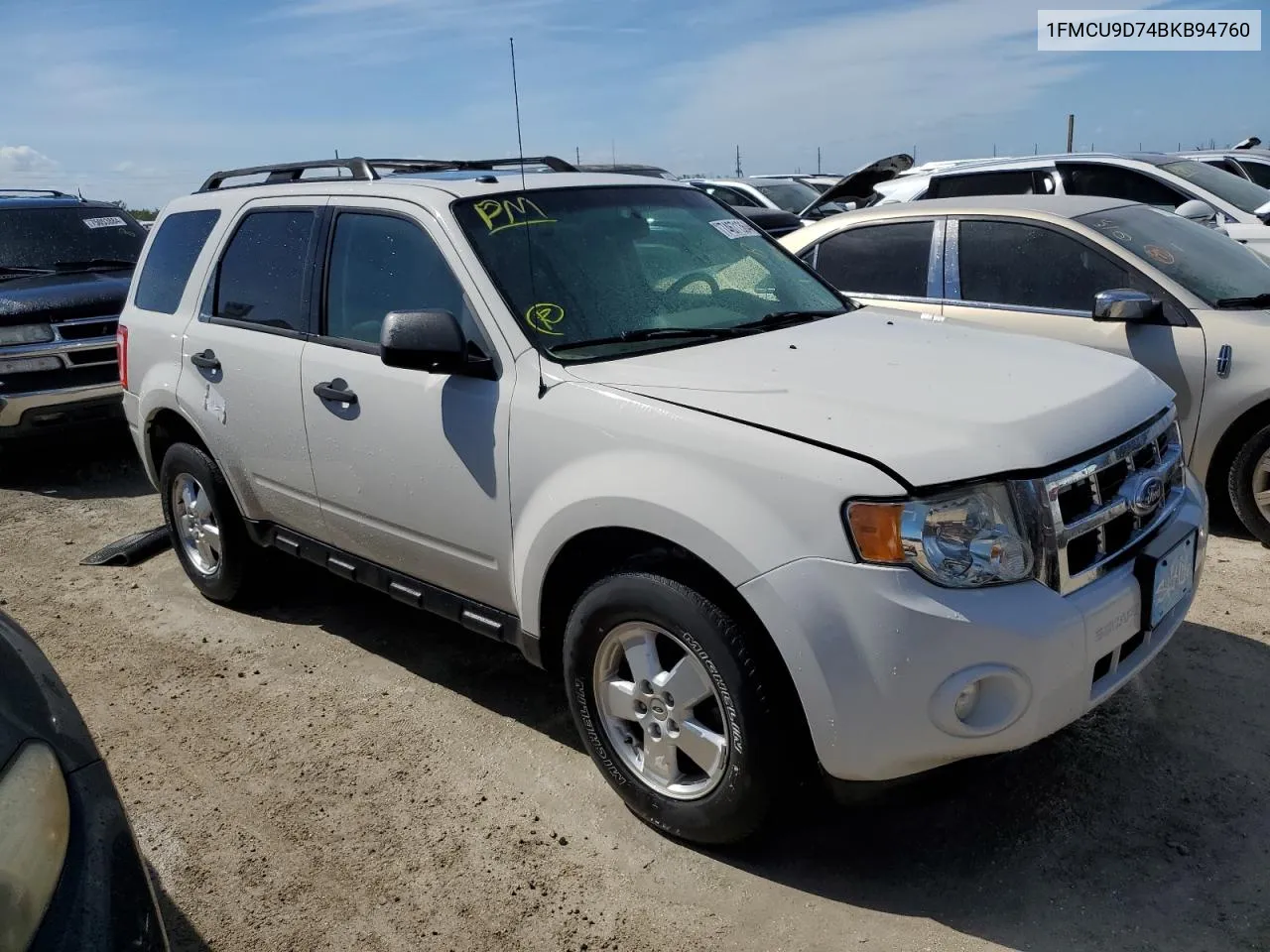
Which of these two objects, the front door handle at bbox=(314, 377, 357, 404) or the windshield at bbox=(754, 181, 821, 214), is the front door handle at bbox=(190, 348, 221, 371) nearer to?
the front door handle at bbox=(314, 377, 357, 404)

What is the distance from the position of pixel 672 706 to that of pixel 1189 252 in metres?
4.09

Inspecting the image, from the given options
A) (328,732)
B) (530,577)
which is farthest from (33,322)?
(530,577)

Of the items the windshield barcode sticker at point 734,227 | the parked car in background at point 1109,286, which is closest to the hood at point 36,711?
the windshield barcode sticker at point 734,227

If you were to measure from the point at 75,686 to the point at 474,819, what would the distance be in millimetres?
2107

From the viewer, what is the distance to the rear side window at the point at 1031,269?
531 cm

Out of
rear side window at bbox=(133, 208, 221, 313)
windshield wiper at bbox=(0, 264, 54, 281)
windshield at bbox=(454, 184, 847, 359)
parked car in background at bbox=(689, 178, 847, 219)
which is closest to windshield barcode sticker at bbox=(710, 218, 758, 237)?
windshield at bbox=(454, 184, 847, 359)

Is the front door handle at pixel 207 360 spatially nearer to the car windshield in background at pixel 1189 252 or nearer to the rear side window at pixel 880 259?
the rear side window at pixel 880 259

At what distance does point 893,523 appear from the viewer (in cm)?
243

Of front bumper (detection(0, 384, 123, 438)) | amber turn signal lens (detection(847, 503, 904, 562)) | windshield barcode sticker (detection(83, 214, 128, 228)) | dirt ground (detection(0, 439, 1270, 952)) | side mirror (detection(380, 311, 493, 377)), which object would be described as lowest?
dirt ground (detection(0, 439, 1270, 952))

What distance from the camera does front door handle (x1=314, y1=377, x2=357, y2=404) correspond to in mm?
3742

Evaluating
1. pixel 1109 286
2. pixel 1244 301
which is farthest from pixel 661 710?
pixel 1244 301

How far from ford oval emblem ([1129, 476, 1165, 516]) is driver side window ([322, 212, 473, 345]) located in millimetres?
2009

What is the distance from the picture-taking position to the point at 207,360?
4496 millimetres

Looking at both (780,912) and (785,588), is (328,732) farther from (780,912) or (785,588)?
(785,588)
